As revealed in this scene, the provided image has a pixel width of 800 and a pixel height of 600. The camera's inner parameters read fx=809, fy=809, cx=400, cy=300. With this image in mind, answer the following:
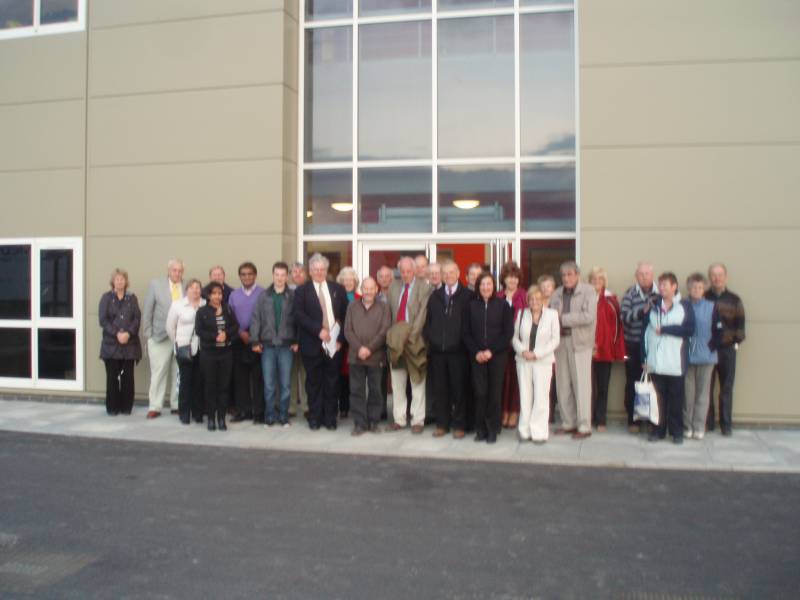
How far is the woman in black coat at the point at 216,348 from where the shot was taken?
9.45 metres

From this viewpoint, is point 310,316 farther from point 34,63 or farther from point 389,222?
point 34,63

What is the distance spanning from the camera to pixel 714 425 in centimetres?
952

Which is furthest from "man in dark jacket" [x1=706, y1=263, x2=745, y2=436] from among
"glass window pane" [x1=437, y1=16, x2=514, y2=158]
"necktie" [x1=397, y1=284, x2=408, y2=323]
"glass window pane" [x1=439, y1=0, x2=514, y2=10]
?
"glass window pane" [x1=439, y1=0, x2=514, y2=10]

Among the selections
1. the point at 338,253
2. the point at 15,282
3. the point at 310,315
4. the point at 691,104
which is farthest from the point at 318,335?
the point at 15,282

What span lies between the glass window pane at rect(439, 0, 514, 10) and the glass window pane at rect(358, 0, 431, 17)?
240 mm

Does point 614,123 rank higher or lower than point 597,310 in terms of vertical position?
higher

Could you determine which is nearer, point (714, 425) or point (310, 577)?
point (310, 577)

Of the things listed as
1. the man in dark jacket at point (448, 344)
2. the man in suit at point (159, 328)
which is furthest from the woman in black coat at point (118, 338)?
the man in dark jacket at point (448, 344)

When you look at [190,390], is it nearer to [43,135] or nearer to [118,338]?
[118,338]

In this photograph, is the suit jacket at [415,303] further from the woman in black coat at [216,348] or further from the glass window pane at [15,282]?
the glass window pane at [15,282]

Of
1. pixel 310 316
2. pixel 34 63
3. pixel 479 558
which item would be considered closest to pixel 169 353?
pixel 310 316

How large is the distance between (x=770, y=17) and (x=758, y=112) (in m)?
1.16

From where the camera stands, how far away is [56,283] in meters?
12.0

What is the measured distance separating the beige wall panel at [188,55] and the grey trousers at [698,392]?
6.55 m
